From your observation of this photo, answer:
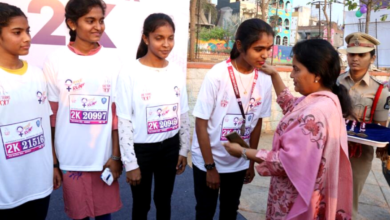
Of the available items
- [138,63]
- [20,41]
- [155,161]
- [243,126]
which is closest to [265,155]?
[243,126]

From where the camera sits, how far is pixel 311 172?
1.47 metres

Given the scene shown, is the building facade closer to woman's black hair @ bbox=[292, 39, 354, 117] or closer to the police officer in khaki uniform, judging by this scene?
the police officer in khaki uniform

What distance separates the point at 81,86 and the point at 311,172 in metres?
1.41

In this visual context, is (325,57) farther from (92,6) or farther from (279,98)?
(92,6)

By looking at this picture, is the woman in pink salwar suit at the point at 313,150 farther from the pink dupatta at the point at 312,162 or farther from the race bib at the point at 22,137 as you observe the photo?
the race bib at the point at 22,137

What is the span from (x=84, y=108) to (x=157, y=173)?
0.69 meters

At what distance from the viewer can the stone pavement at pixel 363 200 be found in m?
3.30

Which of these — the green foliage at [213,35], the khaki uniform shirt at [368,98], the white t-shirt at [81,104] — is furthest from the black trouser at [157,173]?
the green foliage at [213,35]

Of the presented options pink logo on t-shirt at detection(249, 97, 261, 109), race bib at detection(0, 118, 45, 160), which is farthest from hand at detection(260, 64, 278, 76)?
race bib at detection(0, 118, 45, 160)

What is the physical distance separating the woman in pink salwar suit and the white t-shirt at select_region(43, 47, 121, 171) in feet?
2.97

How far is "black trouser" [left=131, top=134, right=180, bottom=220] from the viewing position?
204 centimetres

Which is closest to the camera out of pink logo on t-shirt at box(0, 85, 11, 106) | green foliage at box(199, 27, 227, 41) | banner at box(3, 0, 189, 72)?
pink logo on t-shirt at box(0, 85, 11, 106)

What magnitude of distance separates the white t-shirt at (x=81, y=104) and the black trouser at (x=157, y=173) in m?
0.27

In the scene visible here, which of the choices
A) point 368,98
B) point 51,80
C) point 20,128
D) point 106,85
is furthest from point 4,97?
point 368,98
